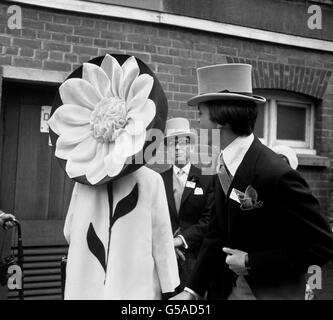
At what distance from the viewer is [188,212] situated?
4512 mm

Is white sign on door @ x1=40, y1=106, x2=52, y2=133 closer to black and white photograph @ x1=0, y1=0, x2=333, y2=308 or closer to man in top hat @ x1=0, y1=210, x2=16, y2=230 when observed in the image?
black and white photograph @ x1=0, y1=0, x2=333, y2=308

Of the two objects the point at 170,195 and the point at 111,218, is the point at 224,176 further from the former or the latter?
the point at 170,195

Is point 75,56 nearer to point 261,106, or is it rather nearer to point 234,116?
point 261,106

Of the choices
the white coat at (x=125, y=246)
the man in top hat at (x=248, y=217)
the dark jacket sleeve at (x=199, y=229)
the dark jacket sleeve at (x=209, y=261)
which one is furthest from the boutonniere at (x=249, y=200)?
the dark jacket sleeve at (x=199, y=229)

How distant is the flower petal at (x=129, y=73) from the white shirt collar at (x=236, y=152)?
2.01 feet

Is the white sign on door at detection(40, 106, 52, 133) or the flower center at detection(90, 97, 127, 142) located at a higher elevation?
the white sign on door at detection(40, 106, 52, 133)

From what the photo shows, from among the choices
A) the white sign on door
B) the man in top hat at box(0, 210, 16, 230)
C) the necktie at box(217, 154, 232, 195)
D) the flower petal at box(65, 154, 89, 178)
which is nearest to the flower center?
the flower petal at box(65, 154, 89, 178)

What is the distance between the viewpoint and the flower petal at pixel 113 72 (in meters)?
2.62

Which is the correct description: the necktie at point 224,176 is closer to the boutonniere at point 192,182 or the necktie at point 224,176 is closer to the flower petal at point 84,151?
the flower petal at point 84,151

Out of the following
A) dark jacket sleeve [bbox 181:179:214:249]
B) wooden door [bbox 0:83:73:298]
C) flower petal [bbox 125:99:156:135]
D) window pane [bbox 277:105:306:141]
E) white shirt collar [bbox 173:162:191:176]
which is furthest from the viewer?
window pane [bbox 277:105:306:141]

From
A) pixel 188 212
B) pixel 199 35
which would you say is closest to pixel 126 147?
pixel 188 212

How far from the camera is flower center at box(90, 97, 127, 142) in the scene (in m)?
2.53

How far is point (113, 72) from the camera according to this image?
2629mm
